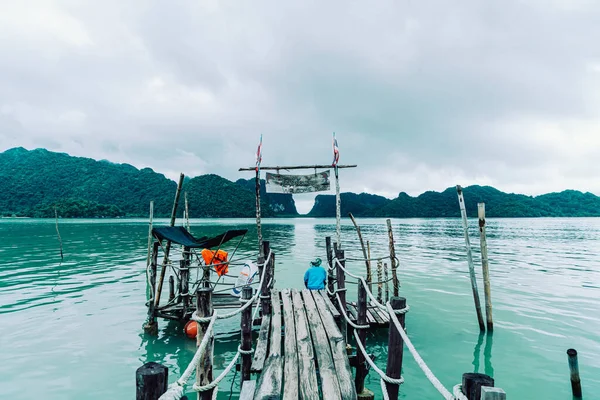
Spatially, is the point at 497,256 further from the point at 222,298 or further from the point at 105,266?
the point at 105,266

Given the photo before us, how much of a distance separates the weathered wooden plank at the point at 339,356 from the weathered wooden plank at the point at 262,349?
116cm

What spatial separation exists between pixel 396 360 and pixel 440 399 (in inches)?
170

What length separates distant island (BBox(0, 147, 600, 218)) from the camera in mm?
116875

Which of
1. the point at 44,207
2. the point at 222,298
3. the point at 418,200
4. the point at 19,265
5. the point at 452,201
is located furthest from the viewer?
the point at 418,200

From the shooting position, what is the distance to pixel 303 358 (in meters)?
4.98

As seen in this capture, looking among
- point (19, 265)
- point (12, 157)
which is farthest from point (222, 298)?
point (12, 157)

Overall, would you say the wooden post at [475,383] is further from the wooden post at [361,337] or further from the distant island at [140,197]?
the distant island at [140,197]

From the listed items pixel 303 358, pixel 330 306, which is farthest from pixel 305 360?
pixel 330 306

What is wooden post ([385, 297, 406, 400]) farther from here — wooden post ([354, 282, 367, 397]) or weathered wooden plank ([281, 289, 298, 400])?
wooden post ([354, 282, 367, 397])

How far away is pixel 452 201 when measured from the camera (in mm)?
146000

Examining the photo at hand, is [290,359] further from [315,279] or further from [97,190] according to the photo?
[97,190]

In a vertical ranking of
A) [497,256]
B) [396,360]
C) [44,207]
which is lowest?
[497,256]

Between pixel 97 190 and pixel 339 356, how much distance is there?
6289 inches

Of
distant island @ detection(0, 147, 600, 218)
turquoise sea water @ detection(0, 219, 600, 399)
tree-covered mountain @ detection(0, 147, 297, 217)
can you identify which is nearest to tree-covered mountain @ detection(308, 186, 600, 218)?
distant island @ detection(0, 147, 600, 218)
